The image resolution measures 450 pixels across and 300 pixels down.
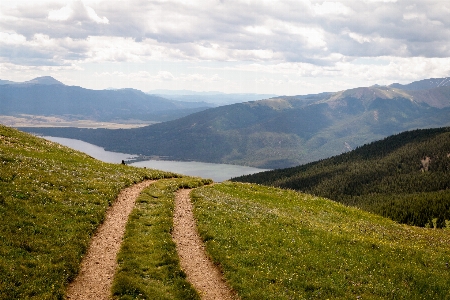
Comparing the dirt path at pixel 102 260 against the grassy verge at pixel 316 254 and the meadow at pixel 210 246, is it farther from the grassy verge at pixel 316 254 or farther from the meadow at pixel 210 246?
the grassy verge at pixel 316 254

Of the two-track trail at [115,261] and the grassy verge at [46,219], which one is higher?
the grassy verge at [46,219]

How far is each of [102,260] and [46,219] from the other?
17.4 ft

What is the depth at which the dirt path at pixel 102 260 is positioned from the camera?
17.8 meters

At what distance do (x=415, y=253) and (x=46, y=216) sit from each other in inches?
1082

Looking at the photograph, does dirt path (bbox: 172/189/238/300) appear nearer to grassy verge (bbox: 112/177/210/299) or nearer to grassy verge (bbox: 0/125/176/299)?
grassy verge (bbox: 112/177/210/299)

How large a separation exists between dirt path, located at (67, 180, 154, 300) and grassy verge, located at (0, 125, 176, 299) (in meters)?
0.53

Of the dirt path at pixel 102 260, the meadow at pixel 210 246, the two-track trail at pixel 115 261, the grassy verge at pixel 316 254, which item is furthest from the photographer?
the grassy verge at pixel 316 254

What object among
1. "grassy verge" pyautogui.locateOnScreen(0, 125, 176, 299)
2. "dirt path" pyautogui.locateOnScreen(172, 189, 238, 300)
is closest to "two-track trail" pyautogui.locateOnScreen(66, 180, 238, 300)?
"dirt path" pyautogui.locateOnScreen(172, 189, 238, 300)

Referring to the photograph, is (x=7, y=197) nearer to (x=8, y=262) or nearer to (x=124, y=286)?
(x=8, y=262)

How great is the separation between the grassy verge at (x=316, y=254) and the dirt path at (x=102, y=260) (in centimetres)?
633

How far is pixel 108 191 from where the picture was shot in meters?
32.1

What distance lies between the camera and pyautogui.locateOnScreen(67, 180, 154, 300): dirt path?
17.8 metres

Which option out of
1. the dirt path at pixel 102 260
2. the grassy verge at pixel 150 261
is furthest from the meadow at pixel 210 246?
the dirt path at pixel 102 260

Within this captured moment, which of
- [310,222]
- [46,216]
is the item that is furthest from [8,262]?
[310,222]
